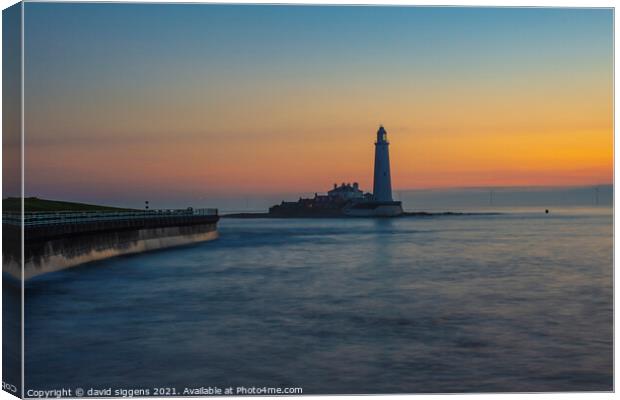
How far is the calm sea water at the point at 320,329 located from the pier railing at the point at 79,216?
175cm

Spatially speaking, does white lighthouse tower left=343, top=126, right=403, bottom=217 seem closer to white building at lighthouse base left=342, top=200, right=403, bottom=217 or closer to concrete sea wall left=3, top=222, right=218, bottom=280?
white building at lighthouse base left=342, top=200, right=403, bottom=217

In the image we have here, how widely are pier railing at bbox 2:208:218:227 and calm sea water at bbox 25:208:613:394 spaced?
5.74 feet

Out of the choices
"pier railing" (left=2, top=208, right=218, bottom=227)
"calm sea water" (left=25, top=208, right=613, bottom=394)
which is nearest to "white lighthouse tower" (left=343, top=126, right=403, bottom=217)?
"pier railing" (left=2, top=208, right=218, bottom=227)

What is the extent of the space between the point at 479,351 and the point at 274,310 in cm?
810

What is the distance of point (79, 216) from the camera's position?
107 feet

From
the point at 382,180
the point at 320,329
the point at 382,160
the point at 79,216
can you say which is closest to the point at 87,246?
the point at 79,216

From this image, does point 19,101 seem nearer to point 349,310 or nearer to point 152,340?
point 152,340

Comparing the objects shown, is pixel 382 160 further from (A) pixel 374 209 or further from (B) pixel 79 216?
(B) pixel 79 216

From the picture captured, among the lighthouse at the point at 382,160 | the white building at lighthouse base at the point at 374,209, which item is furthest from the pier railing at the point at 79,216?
the white building at lighthouse base at the point at 374,209

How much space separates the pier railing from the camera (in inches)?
432

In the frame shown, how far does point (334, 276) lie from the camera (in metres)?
31.0

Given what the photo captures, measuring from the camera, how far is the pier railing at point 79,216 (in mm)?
10973

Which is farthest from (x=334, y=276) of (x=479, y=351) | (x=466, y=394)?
(x=466, y=394)

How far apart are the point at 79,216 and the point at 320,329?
18577mm
